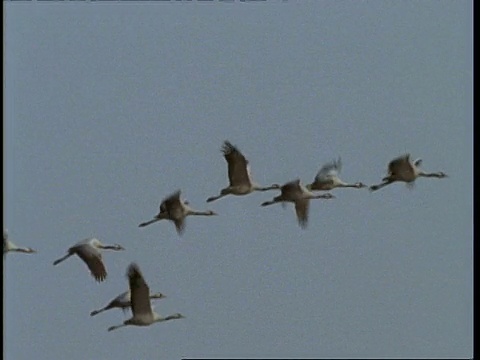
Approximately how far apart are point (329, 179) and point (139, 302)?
16.2 feet

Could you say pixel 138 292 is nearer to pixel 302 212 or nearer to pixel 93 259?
pixel 93 259

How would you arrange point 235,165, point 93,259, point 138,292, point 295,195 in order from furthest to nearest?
point 295,195 → point 235,165 → point 138,292 → point 93,259

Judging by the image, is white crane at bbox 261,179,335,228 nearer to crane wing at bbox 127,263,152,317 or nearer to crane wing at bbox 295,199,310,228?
crane wing at bbox 295,199,310,228

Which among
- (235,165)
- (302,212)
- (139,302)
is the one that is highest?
(235,165)

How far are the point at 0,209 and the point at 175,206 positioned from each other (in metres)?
9.27

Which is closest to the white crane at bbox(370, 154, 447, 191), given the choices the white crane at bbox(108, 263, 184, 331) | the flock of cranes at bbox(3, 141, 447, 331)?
the flock of cranes at bbox(3, 141, 447, 331)

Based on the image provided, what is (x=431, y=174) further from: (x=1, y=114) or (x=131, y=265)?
(x=1, y=114)

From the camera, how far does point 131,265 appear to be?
80.9 ft

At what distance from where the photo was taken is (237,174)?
26188mm

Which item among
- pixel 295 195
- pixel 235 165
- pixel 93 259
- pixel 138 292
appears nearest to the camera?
pixel 93 259

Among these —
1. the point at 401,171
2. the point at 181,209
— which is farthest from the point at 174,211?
Answer: the point at 401,171

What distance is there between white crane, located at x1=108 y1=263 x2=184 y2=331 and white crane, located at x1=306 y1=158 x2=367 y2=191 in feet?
12.5

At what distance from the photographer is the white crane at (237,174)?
25672 mm
